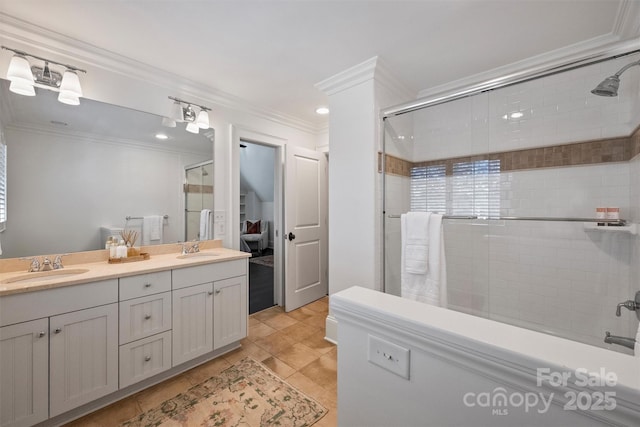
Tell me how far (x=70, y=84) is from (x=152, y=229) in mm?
1156

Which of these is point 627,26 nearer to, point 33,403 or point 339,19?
point 339,19

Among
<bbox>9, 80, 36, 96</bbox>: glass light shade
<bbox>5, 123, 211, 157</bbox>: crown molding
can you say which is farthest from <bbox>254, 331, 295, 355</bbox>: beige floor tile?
<bbox>9, 80, 36, 96</bbox>: glass light shade

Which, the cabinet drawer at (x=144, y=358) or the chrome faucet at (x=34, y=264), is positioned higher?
the chrome faucet at (x=34, y=264)

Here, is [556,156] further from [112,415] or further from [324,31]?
[112,415]

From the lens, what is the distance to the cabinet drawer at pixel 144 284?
1.67 m

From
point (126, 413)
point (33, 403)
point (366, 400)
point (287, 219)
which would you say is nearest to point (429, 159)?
point (287, 219)

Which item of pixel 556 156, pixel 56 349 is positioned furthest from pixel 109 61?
pixel 556 156

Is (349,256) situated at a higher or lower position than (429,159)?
lower

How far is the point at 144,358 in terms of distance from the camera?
1739mm

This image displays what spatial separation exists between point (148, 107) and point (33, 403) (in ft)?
6.88

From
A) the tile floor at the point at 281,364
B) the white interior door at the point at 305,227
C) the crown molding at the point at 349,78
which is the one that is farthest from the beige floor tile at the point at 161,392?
the crown molding at the point at 349,78

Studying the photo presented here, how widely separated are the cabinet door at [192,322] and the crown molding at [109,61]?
180 cm

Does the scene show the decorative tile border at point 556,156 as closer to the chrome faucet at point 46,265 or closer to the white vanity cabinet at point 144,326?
the white vanity cabinet at point 144,326

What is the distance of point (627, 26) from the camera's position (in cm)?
159
